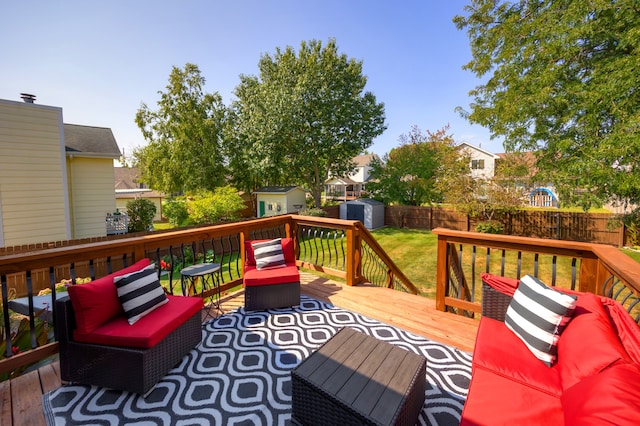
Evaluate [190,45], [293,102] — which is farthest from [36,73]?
[293,102]

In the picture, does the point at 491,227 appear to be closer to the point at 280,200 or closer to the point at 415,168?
the point at 415,168

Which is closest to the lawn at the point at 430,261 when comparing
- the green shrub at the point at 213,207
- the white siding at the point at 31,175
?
the green shrub at the point at 213,207

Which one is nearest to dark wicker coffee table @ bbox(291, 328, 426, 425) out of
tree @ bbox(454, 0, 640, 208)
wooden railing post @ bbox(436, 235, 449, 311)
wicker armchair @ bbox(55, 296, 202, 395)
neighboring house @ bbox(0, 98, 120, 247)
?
wicker armchair @ bbox(55, 296, 202, 395)

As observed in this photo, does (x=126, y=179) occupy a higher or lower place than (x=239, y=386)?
higher

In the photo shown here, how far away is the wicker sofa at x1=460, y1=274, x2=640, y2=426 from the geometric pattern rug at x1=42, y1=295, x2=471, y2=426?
50 cm

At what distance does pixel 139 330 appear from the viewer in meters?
2.15

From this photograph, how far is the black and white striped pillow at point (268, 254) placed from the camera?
3734 mm

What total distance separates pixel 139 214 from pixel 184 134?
24.3 feet

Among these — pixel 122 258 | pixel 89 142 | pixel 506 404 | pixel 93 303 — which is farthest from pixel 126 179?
pixel 506 404

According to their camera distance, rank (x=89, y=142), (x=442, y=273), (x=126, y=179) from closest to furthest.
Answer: (x=442, y=273), (x=89, y=142), (x=126, y=179)

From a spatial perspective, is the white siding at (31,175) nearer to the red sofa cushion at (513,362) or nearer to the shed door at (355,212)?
the red sofa cushion at (513,362)

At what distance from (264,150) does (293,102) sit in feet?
10.2

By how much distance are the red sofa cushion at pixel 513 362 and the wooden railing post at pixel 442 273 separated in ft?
4.06

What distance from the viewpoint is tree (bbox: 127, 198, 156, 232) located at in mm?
13341
